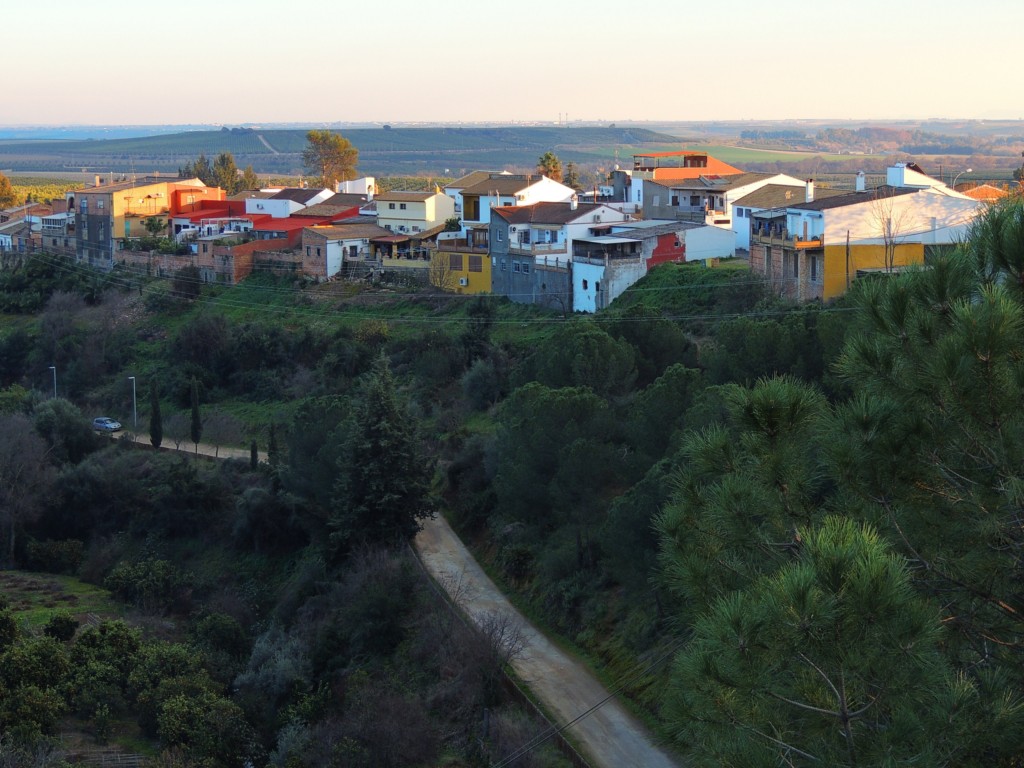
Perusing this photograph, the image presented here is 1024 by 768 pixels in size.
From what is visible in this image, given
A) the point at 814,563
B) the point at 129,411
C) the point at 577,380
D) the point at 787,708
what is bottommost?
the point at 129,411

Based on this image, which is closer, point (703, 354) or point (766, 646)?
point (766, 646)

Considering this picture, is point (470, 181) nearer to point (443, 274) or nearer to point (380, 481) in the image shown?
point (443, 274)

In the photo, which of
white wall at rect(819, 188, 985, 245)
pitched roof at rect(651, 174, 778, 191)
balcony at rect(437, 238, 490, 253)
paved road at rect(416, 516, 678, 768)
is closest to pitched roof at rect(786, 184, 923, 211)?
white wall at rect(819, 188, 985, 245)

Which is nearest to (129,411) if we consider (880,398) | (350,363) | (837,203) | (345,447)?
(350,363)

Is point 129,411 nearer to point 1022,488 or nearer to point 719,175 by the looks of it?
point 719,175

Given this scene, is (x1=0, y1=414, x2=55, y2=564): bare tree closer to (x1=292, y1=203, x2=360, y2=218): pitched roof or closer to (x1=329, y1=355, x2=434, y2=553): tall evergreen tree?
(x1=329, y1=355, x2=434, y2=553): tall evergreen tree

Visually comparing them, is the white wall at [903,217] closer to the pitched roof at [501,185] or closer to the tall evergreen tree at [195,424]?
the pitched roof at [501,185]
